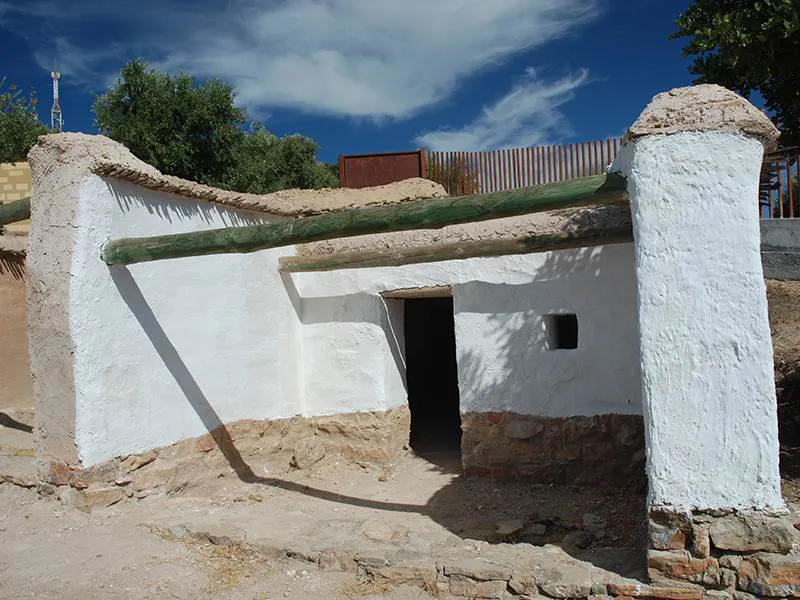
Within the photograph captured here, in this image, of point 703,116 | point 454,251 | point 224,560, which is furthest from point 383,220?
point 224,560

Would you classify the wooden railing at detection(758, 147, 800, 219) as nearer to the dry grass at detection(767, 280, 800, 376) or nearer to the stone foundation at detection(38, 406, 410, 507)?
the dry grass at detection(767, 280, 800, 376)

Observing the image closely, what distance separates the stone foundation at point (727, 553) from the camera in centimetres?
312

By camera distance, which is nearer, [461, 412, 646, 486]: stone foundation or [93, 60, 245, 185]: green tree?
[461, 412, 646, 486]: stone foundation

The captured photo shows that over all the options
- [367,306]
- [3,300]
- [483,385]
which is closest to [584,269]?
[483,385]

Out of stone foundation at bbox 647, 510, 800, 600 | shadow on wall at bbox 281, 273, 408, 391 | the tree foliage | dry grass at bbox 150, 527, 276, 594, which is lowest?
dry grass at bbox 150, 527, 276, 594

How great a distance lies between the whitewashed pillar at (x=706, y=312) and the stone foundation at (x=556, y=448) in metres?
2.33

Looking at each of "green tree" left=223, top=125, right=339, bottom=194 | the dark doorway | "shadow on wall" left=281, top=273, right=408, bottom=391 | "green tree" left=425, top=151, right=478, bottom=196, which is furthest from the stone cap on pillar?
"green tree" left=223, top=125, right=339, bottom=194

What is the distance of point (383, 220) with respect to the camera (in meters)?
4.23

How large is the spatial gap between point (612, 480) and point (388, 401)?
2515mm

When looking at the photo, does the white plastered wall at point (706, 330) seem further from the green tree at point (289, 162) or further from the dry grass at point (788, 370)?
the green tree at point (289, 162)

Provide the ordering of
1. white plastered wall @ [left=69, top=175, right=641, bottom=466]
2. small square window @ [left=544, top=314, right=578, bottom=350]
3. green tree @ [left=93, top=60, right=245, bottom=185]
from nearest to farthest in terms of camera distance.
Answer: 1. white plastered wall @ [left=69, top=175, right=641, bottom=466]
2. small square window @ [left=544, top=314, right=578, bottom=350]
3. green tree @ [left=93, top=60, right=245, bottom=185]

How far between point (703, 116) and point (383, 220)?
79.6 inches

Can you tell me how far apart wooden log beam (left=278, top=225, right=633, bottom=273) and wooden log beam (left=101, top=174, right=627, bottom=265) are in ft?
3.39

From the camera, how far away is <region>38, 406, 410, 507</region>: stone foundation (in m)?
5.05
